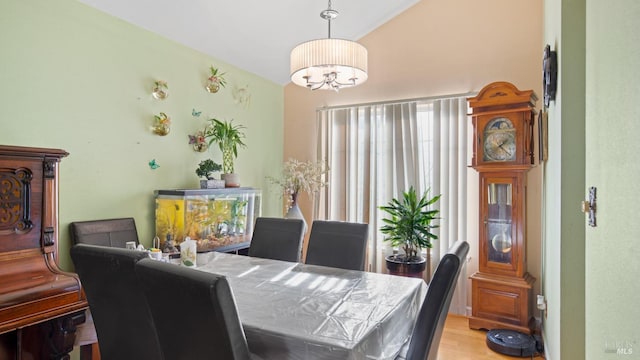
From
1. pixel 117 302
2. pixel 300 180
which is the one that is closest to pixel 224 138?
pixel 300 180

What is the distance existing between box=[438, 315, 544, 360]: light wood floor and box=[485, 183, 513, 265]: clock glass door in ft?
2.15

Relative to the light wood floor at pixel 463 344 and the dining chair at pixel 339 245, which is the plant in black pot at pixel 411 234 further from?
the dining chair at pixel 339 245

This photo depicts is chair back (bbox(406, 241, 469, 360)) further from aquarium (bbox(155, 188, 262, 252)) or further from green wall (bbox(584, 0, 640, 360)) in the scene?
aquarium (bbox(155, 188, 262, 252))

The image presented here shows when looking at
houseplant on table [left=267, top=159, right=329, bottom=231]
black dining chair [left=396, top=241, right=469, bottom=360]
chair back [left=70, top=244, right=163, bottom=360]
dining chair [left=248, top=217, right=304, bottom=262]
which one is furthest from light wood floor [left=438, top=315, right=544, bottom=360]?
chair back [left=70, top=244, right=163, bottom=360]

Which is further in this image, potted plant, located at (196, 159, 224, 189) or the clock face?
potted plant, located at (196, 159, 224, 189)

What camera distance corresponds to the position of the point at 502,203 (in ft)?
10.3

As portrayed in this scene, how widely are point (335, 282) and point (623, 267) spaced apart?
1399 mm

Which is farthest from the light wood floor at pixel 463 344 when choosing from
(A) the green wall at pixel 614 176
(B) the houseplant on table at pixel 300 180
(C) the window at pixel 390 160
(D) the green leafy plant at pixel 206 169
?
(D) the green leafy plant at pixel 206 169

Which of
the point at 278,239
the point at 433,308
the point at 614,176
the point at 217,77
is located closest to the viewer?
the point at 614,176

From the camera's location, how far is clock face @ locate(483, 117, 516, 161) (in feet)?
10.1

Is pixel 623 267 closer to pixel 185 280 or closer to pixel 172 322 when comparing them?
pixel 185 280

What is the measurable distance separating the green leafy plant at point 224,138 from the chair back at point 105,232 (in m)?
1.09

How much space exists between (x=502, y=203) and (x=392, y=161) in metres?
1.18

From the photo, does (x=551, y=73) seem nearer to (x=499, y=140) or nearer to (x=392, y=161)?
(x=499, y=140)
